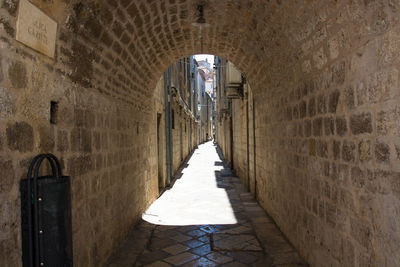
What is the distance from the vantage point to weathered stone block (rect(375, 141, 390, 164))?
1.81 m

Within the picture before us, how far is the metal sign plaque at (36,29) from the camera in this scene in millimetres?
1872

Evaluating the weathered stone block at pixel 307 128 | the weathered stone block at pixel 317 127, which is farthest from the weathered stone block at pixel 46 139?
the weathered stone block at pixel 307 128

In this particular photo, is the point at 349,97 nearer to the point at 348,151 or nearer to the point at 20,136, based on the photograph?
the point at 348,151

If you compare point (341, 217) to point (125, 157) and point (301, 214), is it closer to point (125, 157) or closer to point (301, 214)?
point (301, 214)

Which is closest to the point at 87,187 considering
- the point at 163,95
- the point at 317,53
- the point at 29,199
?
the point at 29,199

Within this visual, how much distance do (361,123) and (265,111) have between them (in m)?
3.51

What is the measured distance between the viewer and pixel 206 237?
453 centimetres

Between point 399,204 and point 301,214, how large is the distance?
2.02 meters

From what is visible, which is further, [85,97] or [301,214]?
[301,214]

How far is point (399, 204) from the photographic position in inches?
67.3

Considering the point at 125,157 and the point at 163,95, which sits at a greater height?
the point at 163,95

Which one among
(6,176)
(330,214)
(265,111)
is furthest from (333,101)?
(265,111)

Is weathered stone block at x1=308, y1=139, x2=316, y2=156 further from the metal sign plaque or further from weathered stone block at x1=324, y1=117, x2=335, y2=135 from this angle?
the metal sign plaque

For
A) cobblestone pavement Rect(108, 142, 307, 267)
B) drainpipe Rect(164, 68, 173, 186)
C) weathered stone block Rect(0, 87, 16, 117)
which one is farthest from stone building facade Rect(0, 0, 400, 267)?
drainpipe Rect(164, 68, 173, 186)
